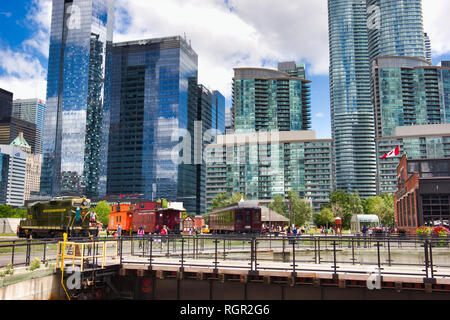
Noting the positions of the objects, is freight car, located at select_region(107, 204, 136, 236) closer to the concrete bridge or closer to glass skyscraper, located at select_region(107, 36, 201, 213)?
the concrete bridge

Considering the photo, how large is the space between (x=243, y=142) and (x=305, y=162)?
31346 mm

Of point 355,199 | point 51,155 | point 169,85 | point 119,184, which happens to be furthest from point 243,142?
point 51,155

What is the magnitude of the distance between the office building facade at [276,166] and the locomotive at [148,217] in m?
129

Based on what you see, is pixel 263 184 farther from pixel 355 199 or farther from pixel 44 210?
pixel 44 210

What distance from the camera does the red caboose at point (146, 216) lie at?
46938 mm

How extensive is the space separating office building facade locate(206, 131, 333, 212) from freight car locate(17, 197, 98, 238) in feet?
470

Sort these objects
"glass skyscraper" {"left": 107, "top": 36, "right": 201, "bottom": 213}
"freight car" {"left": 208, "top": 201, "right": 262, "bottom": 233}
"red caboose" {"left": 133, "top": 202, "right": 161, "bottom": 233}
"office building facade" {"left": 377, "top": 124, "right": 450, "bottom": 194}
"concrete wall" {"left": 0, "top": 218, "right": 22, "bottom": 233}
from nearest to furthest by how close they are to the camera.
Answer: "red caboose" {"left": 133, "top": 202, "right": 161, "bottom": 233} → "freight car" {"left": 208, "top": 201, "right": 262, "bottom": 233} → "concrete wall" {"left": 0, "top": 218, "right": 22, "bottom": 233} → "office building facade" {"left": 377, "top": 124, "right": 450, "bottom": 194} → "glass skyscraper" {"left": 107, "top": 36, "right": 201, "bottom": 213}

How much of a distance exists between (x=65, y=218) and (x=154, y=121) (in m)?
149

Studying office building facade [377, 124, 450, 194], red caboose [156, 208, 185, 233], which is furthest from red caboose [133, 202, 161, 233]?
office building facade [377, 124, 450, 194]

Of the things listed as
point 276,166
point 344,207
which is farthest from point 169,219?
point 276,166

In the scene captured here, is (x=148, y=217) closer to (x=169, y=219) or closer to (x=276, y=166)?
(x=169, y=219)

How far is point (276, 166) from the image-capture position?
183 metres

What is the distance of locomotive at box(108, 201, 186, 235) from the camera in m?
46.8

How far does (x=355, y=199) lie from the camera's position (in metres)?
113
